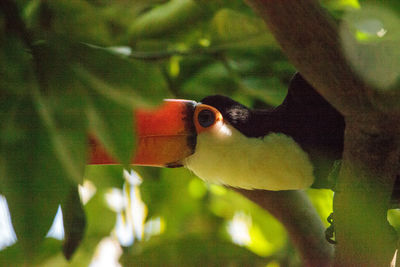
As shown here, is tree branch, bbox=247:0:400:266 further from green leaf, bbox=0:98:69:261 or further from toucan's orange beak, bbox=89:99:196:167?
toucan's orange beak, bbox=89:99:196:167

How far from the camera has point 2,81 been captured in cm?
131

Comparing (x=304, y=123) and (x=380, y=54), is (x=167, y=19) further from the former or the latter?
(x=380, y=54)

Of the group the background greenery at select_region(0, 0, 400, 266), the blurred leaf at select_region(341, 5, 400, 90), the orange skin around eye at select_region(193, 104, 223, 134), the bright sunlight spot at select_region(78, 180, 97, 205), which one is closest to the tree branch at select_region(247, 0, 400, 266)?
the blurred leaf at select_region(341, 5, 400, 90)

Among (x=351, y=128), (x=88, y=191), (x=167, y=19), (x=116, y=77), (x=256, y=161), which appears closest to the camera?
(x=116, y=77)

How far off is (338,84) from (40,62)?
64 cm

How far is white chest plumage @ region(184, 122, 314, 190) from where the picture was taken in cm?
221

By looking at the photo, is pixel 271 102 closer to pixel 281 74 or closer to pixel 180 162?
pixel 281 74

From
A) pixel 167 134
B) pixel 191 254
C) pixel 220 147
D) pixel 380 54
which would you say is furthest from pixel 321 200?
pixel 380 54

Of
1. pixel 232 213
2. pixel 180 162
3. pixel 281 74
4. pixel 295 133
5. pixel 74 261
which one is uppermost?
pixel 281 74

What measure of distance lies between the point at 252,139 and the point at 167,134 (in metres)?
0.29

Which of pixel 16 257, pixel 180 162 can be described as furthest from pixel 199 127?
pixel 16 257

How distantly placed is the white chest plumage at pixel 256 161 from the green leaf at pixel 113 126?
101 cm

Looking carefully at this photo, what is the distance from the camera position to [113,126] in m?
1.23

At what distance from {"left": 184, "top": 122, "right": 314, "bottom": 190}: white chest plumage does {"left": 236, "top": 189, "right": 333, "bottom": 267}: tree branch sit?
105mm
